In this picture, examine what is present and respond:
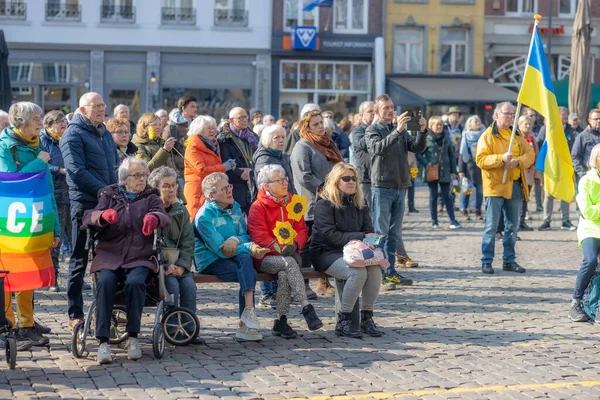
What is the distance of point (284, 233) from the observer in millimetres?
9297

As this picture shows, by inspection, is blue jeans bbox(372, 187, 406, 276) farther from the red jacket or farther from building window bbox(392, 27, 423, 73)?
building window bbox(392, 27, 423, 73)

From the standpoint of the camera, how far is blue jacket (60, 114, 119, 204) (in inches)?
356

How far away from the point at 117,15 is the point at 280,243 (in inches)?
1098

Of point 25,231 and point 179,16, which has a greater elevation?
point 179,16

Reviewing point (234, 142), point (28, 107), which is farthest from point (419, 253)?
point (28, 107)

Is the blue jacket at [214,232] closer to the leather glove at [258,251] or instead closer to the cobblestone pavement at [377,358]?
the leather glove at [258,251]

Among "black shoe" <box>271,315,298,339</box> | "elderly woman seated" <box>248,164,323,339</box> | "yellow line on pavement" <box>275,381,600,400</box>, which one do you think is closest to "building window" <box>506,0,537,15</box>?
"elderly woman seated" <box>248,164,323,339</box>

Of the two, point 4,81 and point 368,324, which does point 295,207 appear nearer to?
point 368,324

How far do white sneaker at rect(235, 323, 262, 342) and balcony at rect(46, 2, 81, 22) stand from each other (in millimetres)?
28286

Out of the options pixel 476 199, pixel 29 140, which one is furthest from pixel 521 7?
Answer: pixel 29 140

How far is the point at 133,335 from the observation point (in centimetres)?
809

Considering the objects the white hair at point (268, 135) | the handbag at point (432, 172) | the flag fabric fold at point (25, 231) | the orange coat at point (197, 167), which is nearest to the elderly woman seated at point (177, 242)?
the flag fabric fold at point (25, 231)

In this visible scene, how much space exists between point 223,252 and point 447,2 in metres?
30.0

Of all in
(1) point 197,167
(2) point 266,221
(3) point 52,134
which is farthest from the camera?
(3) point 52,134
